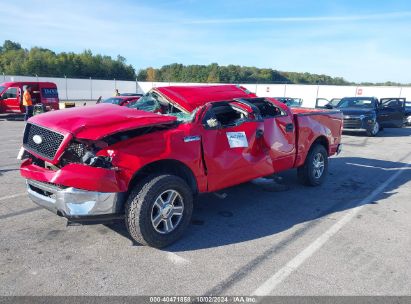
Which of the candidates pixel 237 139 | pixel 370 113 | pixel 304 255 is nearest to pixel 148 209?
pixel 237 139

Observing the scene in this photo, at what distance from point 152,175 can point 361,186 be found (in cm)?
448

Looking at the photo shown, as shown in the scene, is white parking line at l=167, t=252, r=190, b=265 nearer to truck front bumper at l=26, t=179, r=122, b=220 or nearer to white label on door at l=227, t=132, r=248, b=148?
truck front bumper at l=26, t=179, r=122, b=220

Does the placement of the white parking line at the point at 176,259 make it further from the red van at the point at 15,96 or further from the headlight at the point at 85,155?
the red van at the point at 15,96

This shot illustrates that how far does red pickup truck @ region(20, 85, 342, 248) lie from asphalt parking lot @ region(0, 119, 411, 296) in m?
0.45

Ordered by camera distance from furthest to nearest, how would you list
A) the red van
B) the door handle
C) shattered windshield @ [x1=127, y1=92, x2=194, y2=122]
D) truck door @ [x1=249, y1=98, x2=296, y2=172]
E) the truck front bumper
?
the red van → the door handle → truck door @ [x1=249, y1=98, x2=296, y2=172] → shattered windshield @ [x1=127, y1=92, x2=194, y2=122] → the truck front bumper

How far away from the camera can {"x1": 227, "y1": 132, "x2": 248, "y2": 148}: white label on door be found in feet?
14.8

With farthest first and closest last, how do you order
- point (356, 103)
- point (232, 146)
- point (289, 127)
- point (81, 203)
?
point (356, 103)
point (289, 127)
point (232, 146)
point (81, 203)

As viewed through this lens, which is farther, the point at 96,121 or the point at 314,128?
the point at 314,128

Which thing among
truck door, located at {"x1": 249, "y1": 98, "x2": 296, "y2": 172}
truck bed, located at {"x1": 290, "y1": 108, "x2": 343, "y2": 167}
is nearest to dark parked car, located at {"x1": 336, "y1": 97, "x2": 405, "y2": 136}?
truck bed, located at {"x1": 290, "y1": 108, "x2": 343, "y2": 167}

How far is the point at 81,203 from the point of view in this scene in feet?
11.3

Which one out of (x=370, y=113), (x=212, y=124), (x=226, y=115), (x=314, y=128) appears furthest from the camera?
(x=370, y=113)

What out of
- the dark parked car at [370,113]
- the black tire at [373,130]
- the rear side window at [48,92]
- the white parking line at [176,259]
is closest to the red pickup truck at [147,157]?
the white parking line at [176,259]

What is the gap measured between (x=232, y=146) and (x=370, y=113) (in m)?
11.7

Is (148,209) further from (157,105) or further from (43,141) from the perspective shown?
(157,105)
